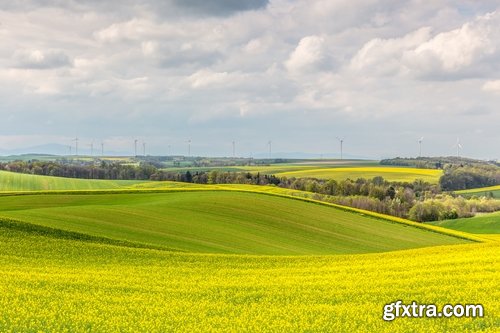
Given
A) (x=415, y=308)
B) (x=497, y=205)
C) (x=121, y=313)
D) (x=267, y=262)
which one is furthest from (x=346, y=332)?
(x=497, y=205)

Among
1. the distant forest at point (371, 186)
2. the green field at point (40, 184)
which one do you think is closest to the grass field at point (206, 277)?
the green field at point (40, 184)

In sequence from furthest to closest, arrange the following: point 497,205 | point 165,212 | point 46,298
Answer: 1. point 497,205
2. point 165,212
3. point 46,298

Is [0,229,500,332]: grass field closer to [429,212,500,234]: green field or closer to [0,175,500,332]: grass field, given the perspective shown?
[0,175,500,332]: grass field

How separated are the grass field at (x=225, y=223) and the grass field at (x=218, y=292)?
9159mm

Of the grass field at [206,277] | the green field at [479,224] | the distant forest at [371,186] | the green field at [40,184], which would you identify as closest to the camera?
the grass field at [206,277]

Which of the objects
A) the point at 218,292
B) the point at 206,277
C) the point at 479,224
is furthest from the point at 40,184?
the point at 218,292

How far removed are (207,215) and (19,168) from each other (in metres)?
111

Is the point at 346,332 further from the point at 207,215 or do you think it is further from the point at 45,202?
the point at 45,202

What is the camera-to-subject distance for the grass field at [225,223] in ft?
134

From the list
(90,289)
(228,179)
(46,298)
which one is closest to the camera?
(46,298)

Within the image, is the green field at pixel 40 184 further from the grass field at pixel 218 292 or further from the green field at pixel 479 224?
the grass field at pixel 218 292

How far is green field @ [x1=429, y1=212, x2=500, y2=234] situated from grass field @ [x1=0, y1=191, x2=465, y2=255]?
20440mm

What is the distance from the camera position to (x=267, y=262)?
31.4 m

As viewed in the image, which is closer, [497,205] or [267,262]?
[267,262]
